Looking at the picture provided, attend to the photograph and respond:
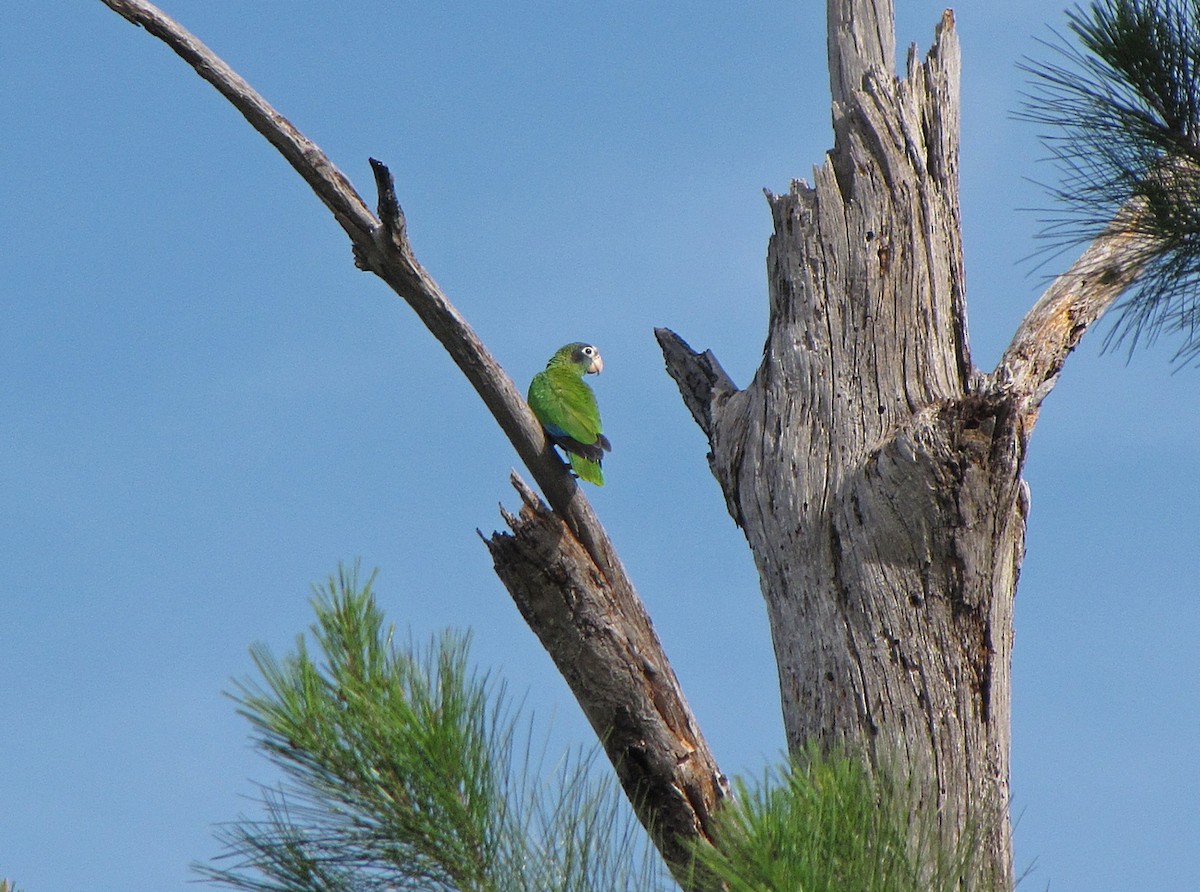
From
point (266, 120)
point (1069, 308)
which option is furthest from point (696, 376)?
point (266, 120)

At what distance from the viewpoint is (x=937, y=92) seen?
4.72 meters

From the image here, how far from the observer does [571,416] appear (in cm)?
493

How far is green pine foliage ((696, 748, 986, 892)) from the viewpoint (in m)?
2.30

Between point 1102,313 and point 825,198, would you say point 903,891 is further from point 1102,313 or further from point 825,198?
point 1102,313

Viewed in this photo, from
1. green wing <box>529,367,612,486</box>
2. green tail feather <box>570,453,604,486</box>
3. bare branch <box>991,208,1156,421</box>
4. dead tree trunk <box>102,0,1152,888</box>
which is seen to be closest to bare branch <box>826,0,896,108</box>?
dead tree trunk <box>102,0,1152,888</box>

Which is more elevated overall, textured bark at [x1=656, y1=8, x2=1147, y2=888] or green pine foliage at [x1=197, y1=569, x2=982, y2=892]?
textured bark at [x1=656, y1=8, x2=1147, y2=888]

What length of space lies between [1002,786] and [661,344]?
221 cm

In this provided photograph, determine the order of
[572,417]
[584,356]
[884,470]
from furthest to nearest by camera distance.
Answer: [584,356] < [572,417] < [884,470]

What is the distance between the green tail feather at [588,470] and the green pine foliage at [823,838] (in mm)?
2364

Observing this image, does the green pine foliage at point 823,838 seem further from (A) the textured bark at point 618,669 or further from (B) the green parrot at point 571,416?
(B) the green parrot at point 571,416

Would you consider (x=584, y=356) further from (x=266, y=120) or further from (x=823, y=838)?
(x=823, y=838)

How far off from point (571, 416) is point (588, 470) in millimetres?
262

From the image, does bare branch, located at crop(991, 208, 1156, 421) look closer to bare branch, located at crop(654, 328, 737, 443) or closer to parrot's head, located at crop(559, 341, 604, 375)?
bare branch, located at crop(654, 328, 737, 443)

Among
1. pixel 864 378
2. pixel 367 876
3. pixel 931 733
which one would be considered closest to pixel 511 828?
pixel 367 876
